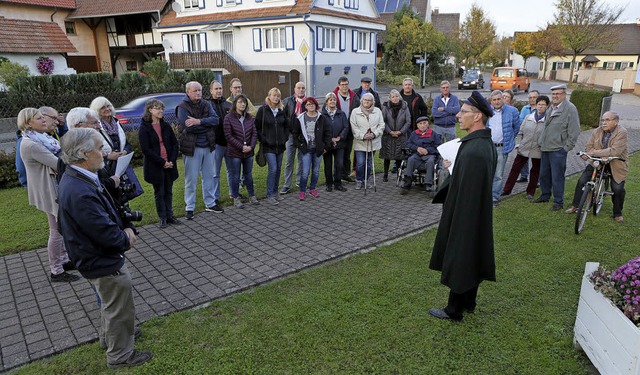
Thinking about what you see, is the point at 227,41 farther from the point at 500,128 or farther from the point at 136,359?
the point at 136,359

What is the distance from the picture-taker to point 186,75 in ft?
74.9

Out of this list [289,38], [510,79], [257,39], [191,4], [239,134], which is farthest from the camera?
[510,79]

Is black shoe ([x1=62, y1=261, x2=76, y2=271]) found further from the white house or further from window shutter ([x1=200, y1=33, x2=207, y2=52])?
window shutter ([x1=200, y1=33, x2=207, y2=52])

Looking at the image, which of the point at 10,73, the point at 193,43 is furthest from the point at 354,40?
the point at 10,73

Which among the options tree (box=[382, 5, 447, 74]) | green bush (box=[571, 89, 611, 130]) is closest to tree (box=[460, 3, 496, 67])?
tree (box=[382, 5, 447, 74])

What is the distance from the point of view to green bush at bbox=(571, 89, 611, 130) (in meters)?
17.3

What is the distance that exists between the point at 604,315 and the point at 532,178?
5.26m

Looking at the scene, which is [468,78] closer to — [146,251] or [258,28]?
[258,28]

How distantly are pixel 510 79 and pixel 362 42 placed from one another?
12.1 m

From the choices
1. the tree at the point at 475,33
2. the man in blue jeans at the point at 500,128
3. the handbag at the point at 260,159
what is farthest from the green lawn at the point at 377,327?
the tree at the point at 475,33

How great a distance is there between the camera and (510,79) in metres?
34.5

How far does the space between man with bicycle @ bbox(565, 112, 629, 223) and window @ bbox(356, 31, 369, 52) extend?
28.8 m

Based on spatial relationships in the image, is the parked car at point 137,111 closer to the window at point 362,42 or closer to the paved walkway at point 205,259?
the paved walkway at point 205,259

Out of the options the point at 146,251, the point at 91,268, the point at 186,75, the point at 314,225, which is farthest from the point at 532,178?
the point at 186,75
